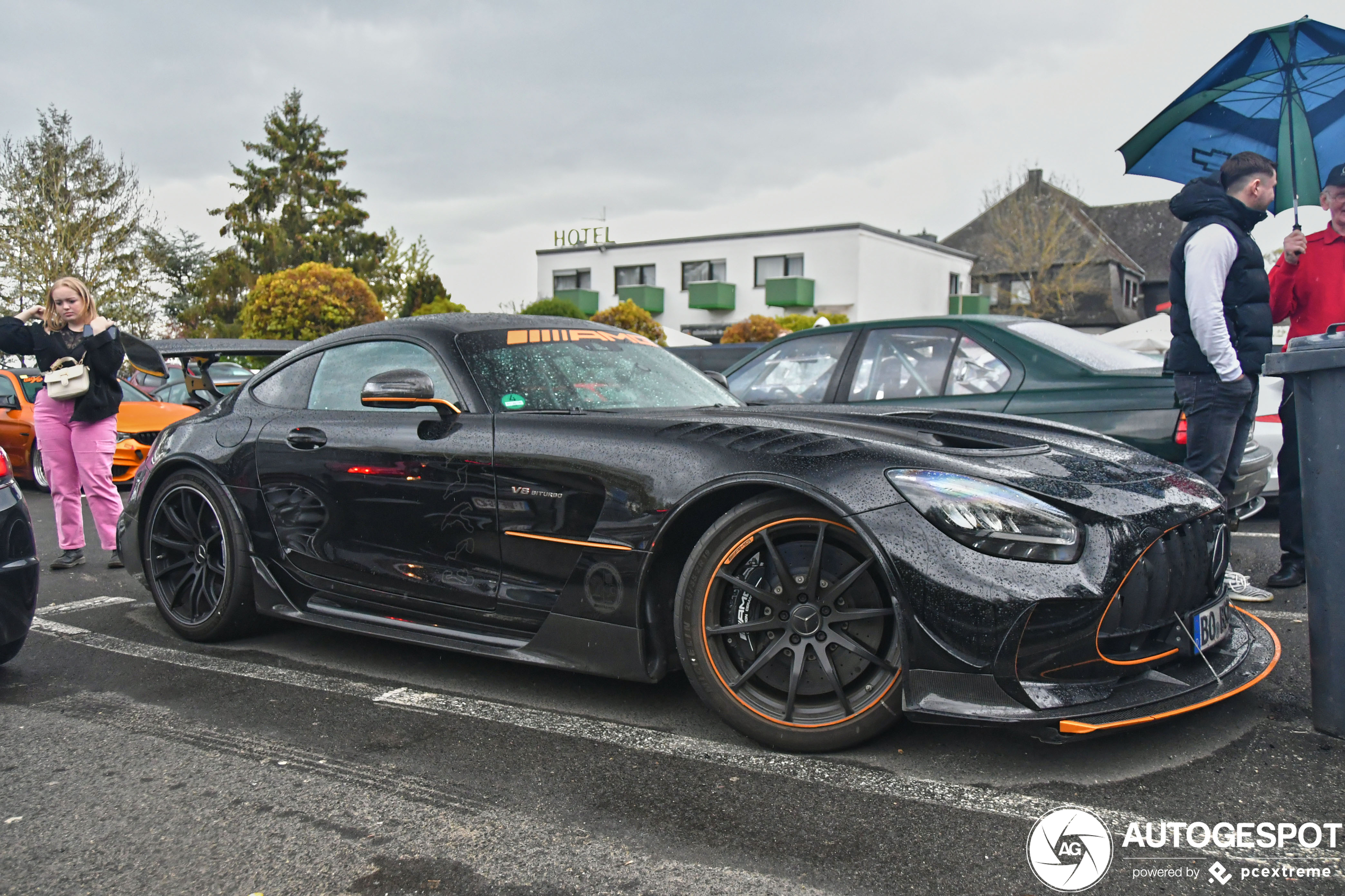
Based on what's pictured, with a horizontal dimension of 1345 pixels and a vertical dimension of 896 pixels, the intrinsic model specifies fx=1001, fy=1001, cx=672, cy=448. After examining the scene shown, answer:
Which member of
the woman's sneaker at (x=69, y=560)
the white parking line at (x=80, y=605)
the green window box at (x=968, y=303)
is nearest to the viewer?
the white parking line at (x=80, y=605)

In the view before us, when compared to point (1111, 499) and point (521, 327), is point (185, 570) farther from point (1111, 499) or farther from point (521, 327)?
point (1111, 499)

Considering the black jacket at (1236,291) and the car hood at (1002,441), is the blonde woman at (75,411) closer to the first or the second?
the car hood at (1002,441)

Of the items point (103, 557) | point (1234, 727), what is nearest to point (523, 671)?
point (1234, 727)

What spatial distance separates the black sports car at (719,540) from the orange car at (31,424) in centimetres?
648

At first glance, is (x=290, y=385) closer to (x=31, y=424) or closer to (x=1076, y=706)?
(x=1076, y=706)

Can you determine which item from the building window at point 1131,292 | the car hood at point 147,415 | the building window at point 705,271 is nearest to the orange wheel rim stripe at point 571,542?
the car hood at point 147,415

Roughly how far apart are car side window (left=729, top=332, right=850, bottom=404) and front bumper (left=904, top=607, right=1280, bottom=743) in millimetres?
3428

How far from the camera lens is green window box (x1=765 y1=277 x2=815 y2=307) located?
4256 cm

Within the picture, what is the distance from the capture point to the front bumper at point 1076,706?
97.0 inches

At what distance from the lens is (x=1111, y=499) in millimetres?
2701

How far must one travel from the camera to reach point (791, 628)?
2.77 m

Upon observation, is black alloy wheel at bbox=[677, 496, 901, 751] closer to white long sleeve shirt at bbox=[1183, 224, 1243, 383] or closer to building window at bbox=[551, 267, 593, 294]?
white long sleeve shirt at bbox=[1183, 224, 1243, 383]

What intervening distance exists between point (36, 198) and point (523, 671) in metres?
32.1

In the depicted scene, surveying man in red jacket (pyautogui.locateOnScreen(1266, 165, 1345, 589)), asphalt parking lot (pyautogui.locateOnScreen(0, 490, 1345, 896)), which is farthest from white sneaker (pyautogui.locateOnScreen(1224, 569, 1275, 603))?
asphalt parking lot (pyautogui.locateOnScreen(0, 490, 1345, 896))
